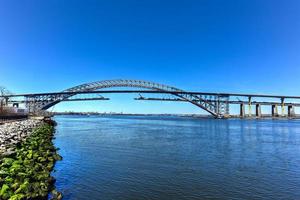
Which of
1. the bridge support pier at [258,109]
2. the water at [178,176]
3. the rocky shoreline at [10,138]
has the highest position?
the bridge support pier at [258,109]

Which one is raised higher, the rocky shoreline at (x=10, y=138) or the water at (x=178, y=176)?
the rocky shoreline at (x=10, y=138)

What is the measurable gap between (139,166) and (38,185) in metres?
4.39

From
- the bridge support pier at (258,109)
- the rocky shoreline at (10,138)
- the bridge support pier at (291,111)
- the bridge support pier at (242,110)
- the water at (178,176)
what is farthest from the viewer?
the bridge support pier at (291,111)

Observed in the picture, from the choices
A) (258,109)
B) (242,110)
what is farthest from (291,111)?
(242,110)

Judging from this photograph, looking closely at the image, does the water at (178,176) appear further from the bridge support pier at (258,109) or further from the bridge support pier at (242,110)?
the bridge support pier at (258,109)

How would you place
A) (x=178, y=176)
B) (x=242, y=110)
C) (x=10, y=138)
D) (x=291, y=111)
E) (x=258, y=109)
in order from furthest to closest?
(x=291, y=111), (x=258, y=109), (x=242, y=110), (x=10, y=138), (x=178, y=176)

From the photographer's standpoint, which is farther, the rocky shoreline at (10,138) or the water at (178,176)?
the rocky shoreline at (10,138)

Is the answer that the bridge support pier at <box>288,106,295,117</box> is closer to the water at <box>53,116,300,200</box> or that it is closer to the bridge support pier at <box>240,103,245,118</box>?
the bridge support pier at <box>240,103,245,118</box>

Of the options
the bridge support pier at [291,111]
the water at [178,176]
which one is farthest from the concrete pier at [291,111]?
the water at [178,176]

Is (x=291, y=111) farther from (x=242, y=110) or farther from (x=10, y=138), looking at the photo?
(x=10, y=138)

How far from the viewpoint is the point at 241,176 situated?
27.3 ft

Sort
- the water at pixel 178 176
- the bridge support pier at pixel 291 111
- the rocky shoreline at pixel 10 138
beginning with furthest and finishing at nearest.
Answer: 1. the bridge support pier at pixel 291 111
2. the rocky shoreline at pixel 10 138
3. the water at pixel 178 176

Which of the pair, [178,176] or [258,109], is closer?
[178,176]

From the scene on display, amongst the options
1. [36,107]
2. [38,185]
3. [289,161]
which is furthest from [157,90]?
[38,185]
